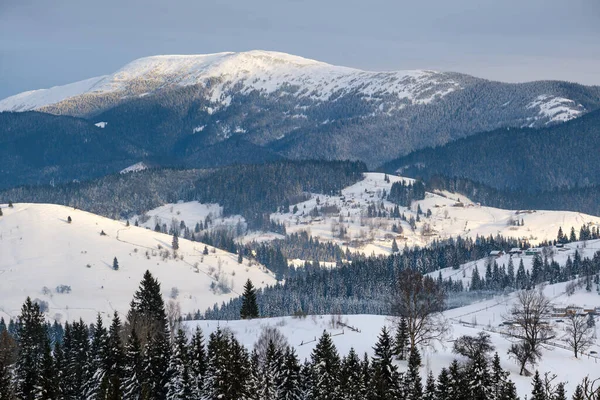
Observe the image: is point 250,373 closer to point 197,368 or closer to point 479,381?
point 197,368

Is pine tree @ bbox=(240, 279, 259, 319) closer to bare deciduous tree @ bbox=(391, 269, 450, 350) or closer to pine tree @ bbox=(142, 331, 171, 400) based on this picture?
bare deciduous tree @ bbox=(391, 269, 450, 350)

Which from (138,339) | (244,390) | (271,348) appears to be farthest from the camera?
(138,339)

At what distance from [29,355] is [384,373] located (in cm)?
4307

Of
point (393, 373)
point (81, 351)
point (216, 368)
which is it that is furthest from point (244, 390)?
point (81, 351)

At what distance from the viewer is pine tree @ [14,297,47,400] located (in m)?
89.8

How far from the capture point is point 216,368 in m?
84.3

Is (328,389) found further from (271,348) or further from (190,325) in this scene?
(190,325)

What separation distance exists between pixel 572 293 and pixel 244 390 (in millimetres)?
121305

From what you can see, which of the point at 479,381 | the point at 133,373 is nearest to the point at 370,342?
the point at 479,381

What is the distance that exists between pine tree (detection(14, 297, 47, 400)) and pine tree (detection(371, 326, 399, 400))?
31.8 meters

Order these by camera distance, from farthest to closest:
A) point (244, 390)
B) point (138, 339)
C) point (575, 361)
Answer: point (575, 361) → point (138, 339) → point (244, 390)

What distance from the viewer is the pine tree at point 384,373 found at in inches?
3145

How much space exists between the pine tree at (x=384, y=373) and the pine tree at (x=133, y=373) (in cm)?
2315

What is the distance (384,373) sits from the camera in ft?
283
